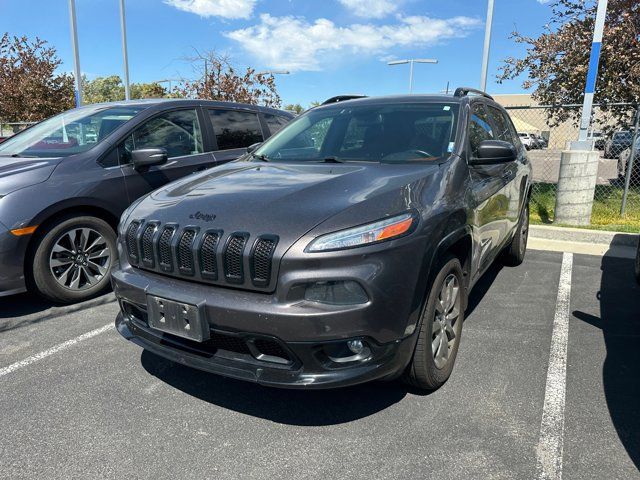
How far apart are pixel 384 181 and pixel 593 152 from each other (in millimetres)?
5538

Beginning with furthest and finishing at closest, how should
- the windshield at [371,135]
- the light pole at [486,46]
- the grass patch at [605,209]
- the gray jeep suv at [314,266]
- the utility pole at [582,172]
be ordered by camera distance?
1. the light pole at [486,46]
2. the grass patch at [605,209]
3. the utility pole at [582,172]
4. the windshield at [371,135]
5. the gray jeep suv at [314,266]

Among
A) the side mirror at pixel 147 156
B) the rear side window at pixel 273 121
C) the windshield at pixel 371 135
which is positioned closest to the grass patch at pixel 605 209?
the rear side window at pixel 273 121

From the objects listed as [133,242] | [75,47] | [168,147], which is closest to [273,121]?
[168,147]

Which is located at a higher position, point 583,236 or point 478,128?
point 478,128

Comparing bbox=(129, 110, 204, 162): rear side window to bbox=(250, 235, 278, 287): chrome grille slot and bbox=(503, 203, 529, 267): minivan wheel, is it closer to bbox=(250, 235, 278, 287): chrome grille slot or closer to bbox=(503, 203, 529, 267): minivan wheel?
bbox=(250, 235, 278, 287): chrome grille slot

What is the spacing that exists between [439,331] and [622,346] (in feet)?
5.43

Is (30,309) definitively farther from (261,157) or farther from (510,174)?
(510,174)

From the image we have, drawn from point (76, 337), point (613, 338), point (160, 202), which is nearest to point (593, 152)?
point (613, 338)

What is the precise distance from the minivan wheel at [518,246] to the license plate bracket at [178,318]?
3.85 m

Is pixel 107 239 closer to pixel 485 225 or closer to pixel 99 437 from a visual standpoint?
pixel 99 437

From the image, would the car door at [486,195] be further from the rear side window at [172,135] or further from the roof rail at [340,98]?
the rear side window at [172,135]

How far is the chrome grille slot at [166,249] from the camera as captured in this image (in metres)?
2.43

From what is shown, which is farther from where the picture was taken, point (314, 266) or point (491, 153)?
point (491, 153)

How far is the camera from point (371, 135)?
136 inches
